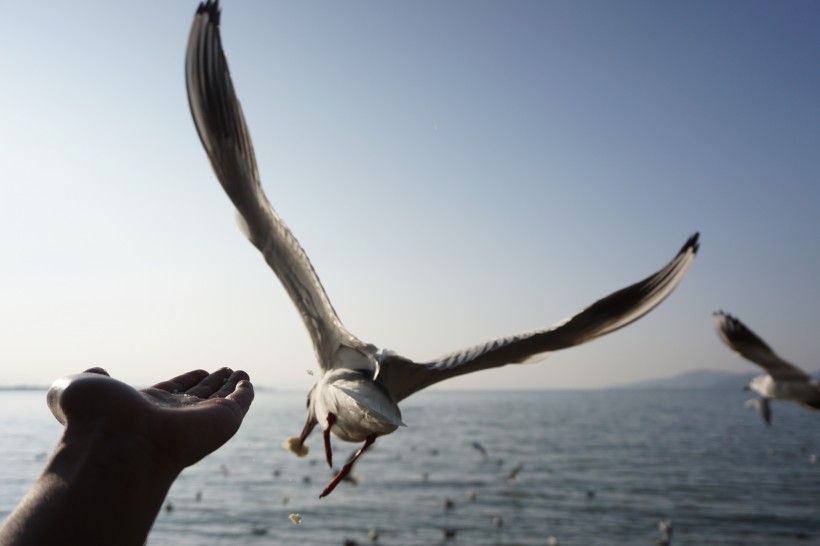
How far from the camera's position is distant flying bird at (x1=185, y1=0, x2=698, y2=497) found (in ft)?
14.0

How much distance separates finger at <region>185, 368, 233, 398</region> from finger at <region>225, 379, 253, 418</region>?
Answer: 0.30 metres

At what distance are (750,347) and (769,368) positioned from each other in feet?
0.92

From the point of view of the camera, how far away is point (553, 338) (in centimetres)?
457

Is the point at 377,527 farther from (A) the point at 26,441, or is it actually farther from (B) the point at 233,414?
(A) the point at 26,441

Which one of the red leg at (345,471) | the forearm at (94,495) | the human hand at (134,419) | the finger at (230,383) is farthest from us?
the red leg at (345,471)

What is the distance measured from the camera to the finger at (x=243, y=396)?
7.48ft

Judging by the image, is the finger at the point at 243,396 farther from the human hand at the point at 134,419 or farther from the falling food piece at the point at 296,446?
the falling food piece at the point at 296,446

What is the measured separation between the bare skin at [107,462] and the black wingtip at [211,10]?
122 inches

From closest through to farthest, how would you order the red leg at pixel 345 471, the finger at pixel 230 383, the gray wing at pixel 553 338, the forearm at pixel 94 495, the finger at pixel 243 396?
1. the forearm at pixel 94 495
2. the finger at pixel 243 396
3. the finger at pixel 230 383
4. the red leg at pixel 345 471
5. the gray wing at pixel 553 338

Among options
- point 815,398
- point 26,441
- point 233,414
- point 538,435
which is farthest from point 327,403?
point 538,435

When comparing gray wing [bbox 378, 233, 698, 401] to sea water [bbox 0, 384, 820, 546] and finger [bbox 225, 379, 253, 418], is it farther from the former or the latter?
sea water [bbox 0, 384, 820, 546]

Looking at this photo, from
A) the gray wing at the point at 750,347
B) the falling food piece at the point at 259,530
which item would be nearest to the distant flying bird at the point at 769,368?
the gray wing at the point at 750,347

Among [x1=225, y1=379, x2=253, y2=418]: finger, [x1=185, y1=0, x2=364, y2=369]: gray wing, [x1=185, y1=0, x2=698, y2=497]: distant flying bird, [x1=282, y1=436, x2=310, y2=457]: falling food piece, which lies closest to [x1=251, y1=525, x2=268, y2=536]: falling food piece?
[x1=282, y1=436, x2=310, y2=457]: falling food piece

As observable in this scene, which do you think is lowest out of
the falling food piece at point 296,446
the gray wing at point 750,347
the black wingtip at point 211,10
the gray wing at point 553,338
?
the falling food piece at point 296,446
